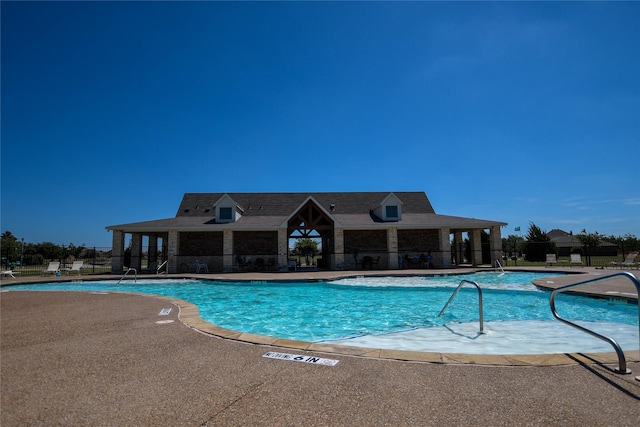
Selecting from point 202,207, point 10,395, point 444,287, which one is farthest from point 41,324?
point 202,207

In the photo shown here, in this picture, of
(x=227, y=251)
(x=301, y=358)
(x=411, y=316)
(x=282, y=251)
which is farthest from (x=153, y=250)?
(x=301, y=358)

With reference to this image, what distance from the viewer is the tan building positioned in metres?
23.5

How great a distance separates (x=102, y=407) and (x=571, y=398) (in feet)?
13.4

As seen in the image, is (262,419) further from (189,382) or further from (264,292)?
(264,292)

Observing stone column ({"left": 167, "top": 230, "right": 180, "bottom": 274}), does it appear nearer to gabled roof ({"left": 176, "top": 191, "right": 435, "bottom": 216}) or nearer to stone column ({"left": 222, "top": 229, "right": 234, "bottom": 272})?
stone column ({"left": 222, "top": 229, "right": 234, "bottom": 272})

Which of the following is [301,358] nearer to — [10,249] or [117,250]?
[117,250]

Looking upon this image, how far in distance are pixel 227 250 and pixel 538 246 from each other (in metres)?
30.9

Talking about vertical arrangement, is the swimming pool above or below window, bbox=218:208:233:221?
below

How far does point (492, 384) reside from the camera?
127 inches

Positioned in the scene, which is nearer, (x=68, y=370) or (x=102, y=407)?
(x=102, y=407)

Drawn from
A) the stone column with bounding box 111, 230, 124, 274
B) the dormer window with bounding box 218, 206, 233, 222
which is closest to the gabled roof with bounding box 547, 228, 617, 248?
the dormer window with bounding box 218, 206, 233, 222

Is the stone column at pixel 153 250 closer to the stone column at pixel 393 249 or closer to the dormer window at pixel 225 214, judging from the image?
the dormer window at pixel 225 214

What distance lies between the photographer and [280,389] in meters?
3.16

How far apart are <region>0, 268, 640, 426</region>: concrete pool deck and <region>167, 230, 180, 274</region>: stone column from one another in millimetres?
19095
